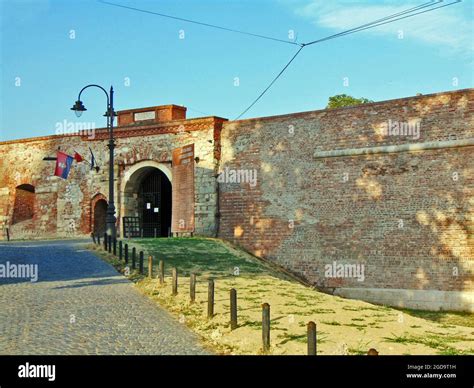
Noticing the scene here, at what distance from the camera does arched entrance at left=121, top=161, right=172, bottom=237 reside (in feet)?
89.4

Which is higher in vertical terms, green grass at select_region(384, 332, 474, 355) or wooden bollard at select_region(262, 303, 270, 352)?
wooden bollard at select_region(262, 303, 270, 352)

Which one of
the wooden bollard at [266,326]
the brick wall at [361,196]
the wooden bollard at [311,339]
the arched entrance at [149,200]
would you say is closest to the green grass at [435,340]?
the wooden bollard at [266,326]

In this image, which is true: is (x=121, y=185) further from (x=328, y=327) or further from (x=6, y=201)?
(x=328, y=327)

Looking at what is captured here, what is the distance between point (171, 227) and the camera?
25.6 m

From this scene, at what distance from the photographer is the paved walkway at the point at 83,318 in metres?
8.88

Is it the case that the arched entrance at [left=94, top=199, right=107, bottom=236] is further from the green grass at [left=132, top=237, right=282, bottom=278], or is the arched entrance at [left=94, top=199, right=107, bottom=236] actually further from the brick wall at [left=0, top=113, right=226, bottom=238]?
the green grass at [left=132, top=237, right=282, bottom=278]

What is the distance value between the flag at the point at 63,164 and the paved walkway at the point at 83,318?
9.98 meters

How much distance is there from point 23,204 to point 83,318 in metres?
22.5

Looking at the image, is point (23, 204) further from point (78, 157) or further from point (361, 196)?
point (361, 196)

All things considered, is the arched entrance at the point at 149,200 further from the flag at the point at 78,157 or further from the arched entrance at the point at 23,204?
the arched entrance at the point at 23,204

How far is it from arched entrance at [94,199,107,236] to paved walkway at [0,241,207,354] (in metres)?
11.1

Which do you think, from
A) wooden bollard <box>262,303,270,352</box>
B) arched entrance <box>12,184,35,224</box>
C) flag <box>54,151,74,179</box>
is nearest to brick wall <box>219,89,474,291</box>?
flag <box>54,151,74,179</box>

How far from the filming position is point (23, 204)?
31766 mm
